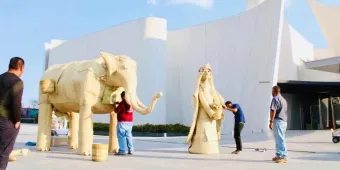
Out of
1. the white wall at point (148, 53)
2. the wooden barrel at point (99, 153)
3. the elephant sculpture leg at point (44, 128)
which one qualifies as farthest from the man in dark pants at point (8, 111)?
the white wall at point (148, 53)

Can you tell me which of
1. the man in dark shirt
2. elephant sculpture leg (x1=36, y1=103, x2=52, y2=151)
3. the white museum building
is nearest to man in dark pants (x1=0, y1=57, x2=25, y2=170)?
elephant sculpture leg (x1=36, y1=103, x2=52, y2=151)

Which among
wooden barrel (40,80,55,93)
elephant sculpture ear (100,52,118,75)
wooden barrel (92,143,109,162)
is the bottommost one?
wooden barrel (92,143,109,162)

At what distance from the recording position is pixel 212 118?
8.62 m

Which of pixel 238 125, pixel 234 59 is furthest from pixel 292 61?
pixel 238 125

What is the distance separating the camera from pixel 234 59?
23.6 metres

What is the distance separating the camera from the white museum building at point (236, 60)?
21.5 metres

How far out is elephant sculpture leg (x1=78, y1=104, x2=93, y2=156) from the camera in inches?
295

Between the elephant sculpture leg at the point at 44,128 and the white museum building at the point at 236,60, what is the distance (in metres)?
15.1

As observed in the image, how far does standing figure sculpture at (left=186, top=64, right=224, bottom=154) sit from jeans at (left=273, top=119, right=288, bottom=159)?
1.82 metres

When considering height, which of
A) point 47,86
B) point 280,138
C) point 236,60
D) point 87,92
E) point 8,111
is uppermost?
point 236,60

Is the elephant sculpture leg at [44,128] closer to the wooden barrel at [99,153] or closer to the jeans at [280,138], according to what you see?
the wooden barrel at [99,153]

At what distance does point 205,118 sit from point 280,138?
7.54 ft

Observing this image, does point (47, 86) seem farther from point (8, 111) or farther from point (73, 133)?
point (8, 111)

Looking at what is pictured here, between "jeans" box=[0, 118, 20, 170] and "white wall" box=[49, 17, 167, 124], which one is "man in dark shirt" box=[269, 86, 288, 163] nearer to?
"jeans" box=[0, 118, 20, 170]
